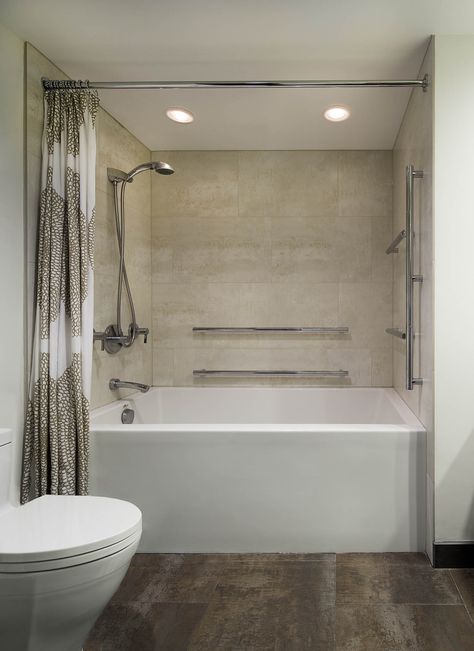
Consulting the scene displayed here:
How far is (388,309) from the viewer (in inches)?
136

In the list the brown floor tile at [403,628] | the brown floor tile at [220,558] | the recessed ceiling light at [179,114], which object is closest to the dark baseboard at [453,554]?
the brown floor tile at [403,628]

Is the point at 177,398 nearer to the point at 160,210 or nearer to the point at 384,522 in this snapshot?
the point at 160,210

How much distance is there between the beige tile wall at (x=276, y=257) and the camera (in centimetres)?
347

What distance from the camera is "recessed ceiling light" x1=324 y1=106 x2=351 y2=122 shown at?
2744 millimetres

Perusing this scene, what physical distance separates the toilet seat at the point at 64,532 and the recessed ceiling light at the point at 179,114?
6.83 feet

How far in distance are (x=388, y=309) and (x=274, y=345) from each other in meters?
0.83

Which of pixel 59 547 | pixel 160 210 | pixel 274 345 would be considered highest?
pixel 160 210

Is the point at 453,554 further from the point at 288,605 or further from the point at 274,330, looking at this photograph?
the point at 274,330

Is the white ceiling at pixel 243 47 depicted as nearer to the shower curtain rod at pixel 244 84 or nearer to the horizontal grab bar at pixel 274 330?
the shower curtain rod at pixel 244 84

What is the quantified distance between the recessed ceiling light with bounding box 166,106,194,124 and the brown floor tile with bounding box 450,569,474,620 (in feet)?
8.66

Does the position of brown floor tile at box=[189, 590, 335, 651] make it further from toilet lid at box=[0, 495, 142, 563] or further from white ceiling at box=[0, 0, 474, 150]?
white ceiling at box=[0, 0, 474, 150]

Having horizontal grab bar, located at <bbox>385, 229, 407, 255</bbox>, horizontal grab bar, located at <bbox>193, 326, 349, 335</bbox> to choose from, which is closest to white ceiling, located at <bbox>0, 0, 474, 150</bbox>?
horizontal grab bar, located at <bbox>385, 229, 407, 255</bbox>

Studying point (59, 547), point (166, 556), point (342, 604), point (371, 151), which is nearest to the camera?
point (59, 547)

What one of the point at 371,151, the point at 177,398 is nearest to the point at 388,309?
the point at 371,151
